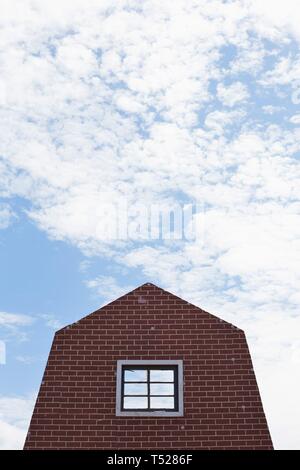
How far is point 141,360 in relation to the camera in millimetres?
14688

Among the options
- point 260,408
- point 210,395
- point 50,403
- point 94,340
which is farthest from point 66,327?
point 260,408

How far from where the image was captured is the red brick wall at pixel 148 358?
13.8 m

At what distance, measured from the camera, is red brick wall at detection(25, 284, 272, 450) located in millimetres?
13828

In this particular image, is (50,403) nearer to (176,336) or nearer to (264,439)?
(176,336)

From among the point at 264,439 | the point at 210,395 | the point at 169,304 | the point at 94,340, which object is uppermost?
the point at 169,304

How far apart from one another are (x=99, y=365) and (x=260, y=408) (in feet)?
13.4

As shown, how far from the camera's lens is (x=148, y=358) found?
14758 millimetres

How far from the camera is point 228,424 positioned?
14023 millimetres
